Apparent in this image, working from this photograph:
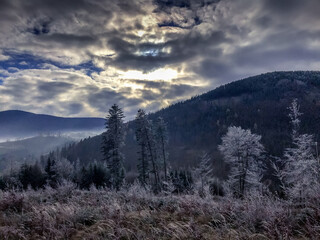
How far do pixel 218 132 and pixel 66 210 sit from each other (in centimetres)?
19471

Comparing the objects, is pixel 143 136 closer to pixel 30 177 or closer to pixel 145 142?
pixel 145 142

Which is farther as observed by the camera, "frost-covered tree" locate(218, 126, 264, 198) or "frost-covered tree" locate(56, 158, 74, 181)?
"frost-covered tree" locate(56, 158, 74, 181)

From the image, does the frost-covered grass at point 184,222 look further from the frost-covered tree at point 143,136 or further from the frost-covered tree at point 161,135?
the frost-covered tree at point 161,135

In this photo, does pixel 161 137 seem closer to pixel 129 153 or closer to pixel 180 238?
pixel 180 238

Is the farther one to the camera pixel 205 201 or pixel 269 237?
pixel 205 201

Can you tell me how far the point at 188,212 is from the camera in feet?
18.4

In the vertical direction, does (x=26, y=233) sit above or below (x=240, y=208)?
below

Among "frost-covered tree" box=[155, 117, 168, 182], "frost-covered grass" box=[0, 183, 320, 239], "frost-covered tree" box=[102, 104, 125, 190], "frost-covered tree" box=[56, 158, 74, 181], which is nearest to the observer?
"frost-covered grass" box=[0, 183, 320, 239]

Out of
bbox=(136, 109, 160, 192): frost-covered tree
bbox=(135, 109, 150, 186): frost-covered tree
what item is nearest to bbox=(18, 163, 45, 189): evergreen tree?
bbox=(135, 109, 150, 186): frost-covered tree

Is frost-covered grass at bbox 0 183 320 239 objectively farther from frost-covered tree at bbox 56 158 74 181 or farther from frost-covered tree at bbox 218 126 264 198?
frost-covered tree at bbox 56 158 74 181

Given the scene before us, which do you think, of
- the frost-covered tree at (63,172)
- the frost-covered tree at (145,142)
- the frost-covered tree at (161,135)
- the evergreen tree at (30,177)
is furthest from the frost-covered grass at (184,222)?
the evergreen tree at (30,177)

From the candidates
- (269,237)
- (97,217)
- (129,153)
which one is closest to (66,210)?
(97,217)

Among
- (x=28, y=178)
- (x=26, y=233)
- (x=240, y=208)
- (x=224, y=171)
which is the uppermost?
(x=240, y=208)

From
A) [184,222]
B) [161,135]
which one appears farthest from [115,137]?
[184,222]
